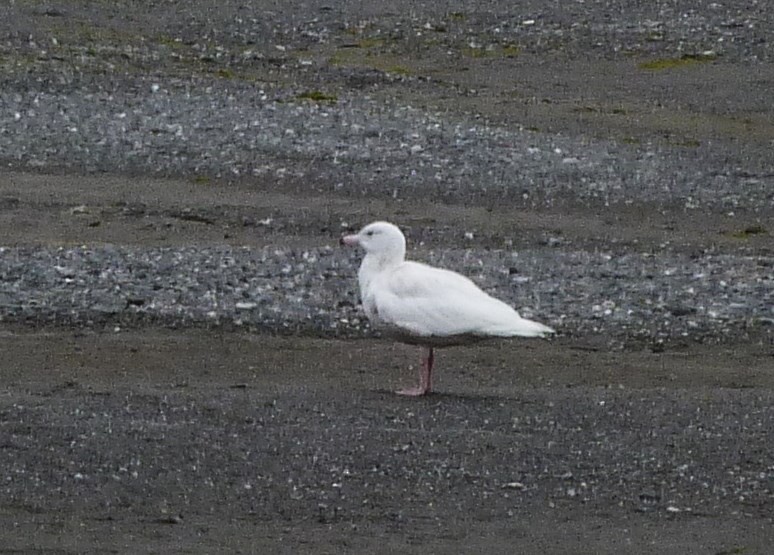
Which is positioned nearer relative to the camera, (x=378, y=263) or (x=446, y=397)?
(x=446, y=397)

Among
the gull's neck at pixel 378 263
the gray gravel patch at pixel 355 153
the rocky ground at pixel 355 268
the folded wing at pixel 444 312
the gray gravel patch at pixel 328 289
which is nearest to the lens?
the rocky ground at pixel 355 268

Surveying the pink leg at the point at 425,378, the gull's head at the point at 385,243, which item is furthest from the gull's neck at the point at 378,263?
the pink leg at the point at 425,378

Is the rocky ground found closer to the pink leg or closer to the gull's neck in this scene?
the pink leg

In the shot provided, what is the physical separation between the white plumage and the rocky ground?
0.31m

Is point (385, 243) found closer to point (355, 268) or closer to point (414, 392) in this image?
point (414, 392)

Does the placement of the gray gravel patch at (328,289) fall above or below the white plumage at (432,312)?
below

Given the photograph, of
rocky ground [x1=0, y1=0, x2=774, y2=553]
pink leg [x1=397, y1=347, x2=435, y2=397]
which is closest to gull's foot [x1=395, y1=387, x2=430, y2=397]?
pink leg [x1=397, y1=347, x2=435, y2=397]

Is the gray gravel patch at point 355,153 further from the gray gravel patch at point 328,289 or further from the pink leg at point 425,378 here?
the pink leg at point 425,378

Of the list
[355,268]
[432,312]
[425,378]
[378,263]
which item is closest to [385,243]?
[378,263]

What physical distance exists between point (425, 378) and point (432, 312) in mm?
331

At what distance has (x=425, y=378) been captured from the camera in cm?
1034

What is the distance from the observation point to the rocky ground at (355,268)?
27.4 ft

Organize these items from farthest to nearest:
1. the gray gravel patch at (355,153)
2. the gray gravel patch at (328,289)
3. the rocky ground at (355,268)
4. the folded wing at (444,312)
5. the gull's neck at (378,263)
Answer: the gray gravel patch at (355,153), the gray gravel patch at (328,289), the gull's neck at (378,263), the folded wing at (444,312), the rocky ground at (355,268)

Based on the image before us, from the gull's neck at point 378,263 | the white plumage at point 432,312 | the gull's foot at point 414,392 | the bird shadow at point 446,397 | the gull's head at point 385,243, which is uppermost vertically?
the gull's head at point 385,243
